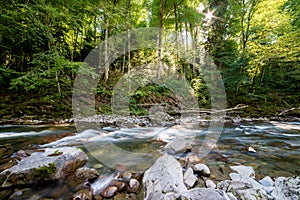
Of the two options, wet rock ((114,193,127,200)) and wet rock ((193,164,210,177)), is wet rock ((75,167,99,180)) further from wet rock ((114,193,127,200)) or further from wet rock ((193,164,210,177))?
wet rock ((193,164,210,177))

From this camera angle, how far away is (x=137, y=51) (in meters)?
16.0

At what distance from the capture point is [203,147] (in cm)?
408

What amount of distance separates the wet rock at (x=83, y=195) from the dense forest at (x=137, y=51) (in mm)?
5666

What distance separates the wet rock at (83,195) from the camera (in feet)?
6.70

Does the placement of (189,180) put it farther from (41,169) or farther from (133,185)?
(41,169)

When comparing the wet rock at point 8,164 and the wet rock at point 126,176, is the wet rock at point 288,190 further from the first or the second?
the wet rock at point 8,164

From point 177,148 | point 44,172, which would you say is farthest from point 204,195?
point 44,172

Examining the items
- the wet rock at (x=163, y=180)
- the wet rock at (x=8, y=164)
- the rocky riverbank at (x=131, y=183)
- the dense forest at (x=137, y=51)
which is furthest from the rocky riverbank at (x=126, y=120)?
the wet rock at (x=163, y=180)

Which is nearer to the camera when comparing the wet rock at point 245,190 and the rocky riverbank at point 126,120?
the wet rock at point 245,190

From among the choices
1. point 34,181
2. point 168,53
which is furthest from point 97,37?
point 34,181

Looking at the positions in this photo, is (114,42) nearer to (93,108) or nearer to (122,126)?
(93,108)

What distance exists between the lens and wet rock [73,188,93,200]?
204 centimetres

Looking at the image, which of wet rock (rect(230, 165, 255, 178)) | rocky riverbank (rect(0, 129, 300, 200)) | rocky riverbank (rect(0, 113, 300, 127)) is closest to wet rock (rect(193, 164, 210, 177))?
rocky riverbank (rect(0, 129, 300, 200))

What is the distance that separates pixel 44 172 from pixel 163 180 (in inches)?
70.7
